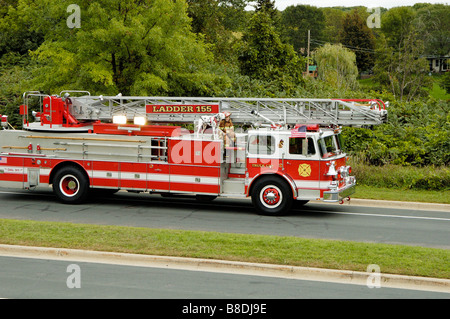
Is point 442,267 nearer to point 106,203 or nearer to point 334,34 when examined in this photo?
point 106,203

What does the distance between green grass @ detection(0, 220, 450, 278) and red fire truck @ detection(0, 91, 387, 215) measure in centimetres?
331

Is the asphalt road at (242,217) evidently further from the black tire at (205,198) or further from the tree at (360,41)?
the tree at (360,41)

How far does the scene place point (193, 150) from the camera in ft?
49.0

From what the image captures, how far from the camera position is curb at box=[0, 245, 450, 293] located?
350 inches

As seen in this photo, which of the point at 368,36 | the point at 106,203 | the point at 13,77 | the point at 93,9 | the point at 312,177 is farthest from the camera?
the point at 368,36

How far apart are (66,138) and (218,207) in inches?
183

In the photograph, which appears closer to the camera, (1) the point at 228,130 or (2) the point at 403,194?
(1) the point at 228,130

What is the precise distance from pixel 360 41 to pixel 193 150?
75864 millimetres

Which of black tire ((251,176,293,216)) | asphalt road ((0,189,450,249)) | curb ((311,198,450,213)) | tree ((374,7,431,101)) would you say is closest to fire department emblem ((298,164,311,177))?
black tire ((251,176,293,216))

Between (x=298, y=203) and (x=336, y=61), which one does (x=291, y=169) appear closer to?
(x=298, y=203)

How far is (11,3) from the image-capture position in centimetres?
4319

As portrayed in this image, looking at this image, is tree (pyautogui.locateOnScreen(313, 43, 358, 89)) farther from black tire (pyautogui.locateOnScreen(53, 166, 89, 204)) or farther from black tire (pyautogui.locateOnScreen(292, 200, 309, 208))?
black tire (pyautogui.locateOnScreen(53, 166, 89, 204))

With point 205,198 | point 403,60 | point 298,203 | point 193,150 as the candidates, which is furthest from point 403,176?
point 403,60

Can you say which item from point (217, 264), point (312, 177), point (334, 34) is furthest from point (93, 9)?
point (334, 34)
